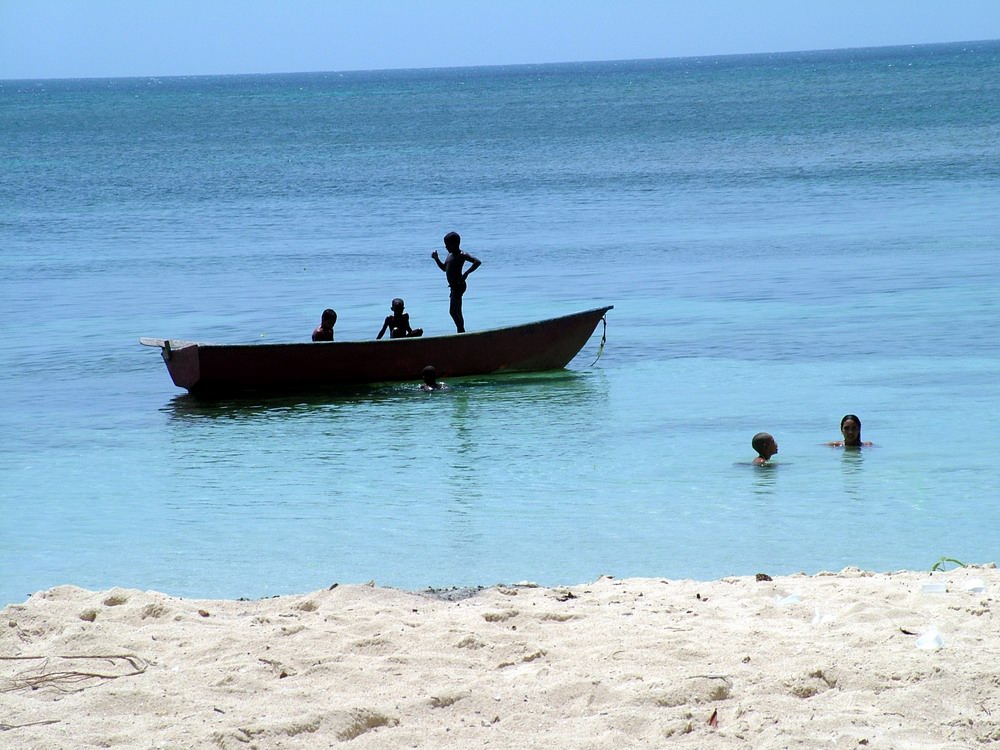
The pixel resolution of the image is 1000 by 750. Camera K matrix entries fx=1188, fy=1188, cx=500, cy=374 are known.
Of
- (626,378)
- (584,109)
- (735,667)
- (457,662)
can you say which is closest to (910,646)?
(735,667)

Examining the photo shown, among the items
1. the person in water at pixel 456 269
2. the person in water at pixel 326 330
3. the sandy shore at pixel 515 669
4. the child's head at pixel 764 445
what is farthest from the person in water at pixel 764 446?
the person in water at pixel 326 330

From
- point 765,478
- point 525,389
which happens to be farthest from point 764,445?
point 525,389

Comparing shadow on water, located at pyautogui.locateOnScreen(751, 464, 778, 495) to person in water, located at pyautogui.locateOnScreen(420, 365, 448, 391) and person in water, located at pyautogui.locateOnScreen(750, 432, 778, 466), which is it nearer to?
person in water, located at pyautogui.locateOnScreen(750, 432, 778, 466)

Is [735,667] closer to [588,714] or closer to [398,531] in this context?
[588,714]

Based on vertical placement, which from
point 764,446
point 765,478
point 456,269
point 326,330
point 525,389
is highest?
point 456,269

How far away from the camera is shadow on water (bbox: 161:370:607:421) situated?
12.6 metres

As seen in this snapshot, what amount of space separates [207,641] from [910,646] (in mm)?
3004

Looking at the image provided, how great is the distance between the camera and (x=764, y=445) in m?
9.40

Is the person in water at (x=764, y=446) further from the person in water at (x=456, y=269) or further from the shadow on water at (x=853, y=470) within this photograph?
the person in water at (x=456, y=269)

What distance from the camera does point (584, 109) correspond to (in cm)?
8631

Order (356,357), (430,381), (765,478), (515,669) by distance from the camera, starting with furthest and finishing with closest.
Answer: (430,381)
(356,357)
(765,478)
(515,669)

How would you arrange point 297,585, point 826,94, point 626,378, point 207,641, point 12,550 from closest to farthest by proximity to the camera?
1. point 207,641
2. point 297,585
3. point 12,550
4. point 626,378
5. point 826,94

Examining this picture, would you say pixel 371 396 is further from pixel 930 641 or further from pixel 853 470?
pixel 930 641

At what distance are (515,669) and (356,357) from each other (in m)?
8.29
